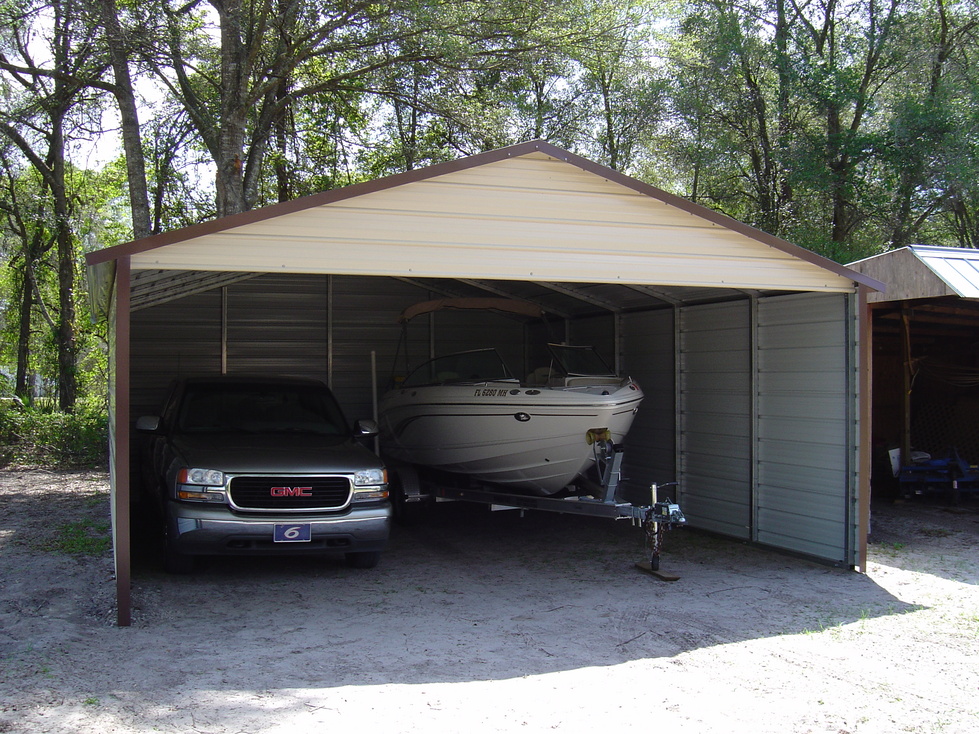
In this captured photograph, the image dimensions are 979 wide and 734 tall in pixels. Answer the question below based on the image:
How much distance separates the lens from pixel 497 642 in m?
5.96

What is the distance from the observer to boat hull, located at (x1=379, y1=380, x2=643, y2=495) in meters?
8.63

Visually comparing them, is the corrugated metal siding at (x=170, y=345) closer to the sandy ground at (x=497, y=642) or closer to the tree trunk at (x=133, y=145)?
the sandy ground at (x=497, y=642)

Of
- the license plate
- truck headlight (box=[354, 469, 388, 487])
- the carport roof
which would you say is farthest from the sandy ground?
the carport roof

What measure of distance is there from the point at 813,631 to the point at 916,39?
19595 mm

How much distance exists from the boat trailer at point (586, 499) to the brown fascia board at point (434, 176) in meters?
2.40

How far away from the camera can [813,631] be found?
6312 millimetres

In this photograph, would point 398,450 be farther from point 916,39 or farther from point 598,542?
point 916,39

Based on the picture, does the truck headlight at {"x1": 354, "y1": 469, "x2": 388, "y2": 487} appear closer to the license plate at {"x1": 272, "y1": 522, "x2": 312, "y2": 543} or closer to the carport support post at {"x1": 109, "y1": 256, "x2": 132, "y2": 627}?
the license plate at {"x1": 272, "y1": 522, "x2": 312, "y2": 543}

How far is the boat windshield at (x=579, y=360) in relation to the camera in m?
9.70

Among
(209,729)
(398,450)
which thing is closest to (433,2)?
(398,450)

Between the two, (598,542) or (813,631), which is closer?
(813,631)

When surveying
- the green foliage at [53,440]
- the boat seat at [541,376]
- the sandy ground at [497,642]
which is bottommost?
the sandy ground at [497,642]

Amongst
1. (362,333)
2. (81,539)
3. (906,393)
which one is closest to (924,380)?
(906,393)

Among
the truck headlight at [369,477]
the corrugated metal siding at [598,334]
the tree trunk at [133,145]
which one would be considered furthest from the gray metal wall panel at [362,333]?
the truck headlight at [369,477]
